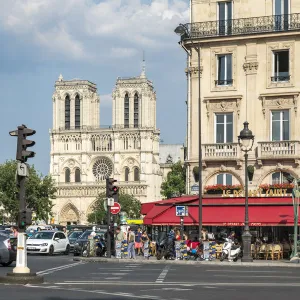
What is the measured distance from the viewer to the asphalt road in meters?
21.5

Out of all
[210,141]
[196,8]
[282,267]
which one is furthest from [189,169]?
[282,267]

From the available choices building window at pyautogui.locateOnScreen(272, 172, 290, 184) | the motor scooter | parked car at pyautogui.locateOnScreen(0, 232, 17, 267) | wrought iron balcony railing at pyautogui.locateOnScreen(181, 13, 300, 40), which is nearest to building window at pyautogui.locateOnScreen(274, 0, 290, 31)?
wrought iron balcony railing at pyautogui.locateOnScreen(181, 13, 300, 40)

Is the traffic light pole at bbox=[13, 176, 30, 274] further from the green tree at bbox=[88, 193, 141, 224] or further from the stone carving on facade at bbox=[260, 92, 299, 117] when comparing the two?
the green tree at bbox=[88, 193, 141, 224]

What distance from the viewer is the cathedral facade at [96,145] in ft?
618

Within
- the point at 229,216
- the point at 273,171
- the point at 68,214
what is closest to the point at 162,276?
the point at 229,216

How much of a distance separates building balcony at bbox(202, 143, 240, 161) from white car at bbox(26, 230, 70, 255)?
1210 centimetres

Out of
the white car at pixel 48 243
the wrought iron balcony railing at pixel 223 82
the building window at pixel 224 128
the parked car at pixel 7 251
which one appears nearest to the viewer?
the parked car at pixel 7 251

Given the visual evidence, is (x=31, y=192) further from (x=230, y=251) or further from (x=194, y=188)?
(x=230, y=251)

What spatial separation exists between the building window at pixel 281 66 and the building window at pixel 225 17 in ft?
9.01

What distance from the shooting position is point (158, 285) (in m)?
25.0

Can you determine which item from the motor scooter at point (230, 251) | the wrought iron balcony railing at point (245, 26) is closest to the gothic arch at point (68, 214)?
the wrought iron balcony railing at point (245, 26)

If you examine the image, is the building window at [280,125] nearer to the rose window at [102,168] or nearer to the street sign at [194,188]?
the street sign at [194,188]

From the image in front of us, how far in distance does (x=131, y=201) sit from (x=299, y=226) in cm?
12875

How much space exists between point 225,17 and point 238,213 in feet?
36.5
